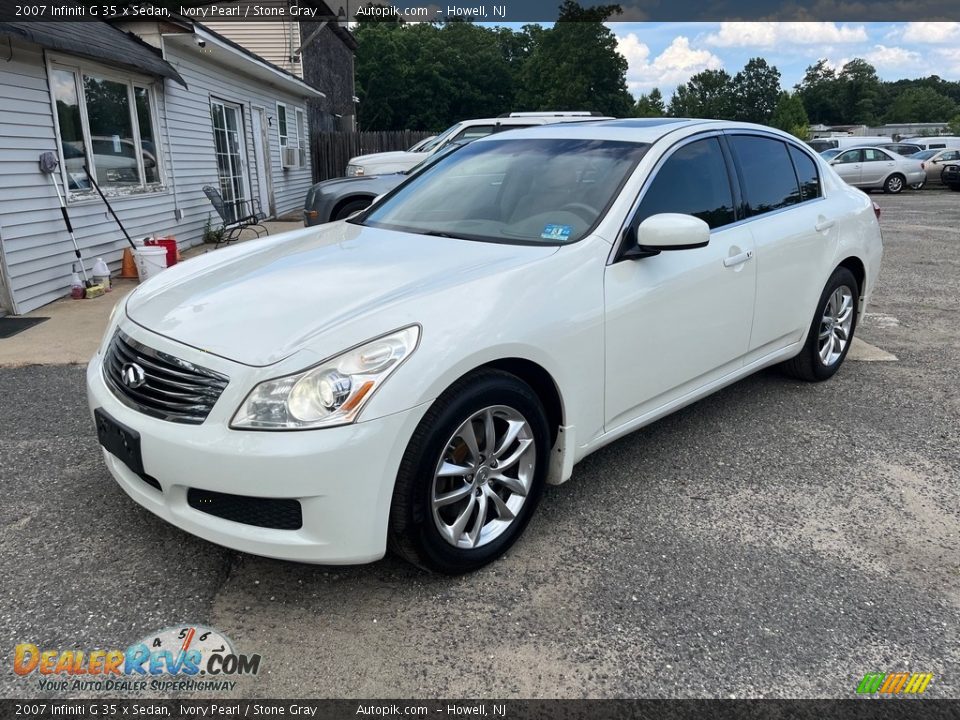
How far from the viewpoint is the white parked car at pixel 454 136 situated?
10.3 metres

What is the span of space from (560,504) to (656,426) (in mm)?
1099

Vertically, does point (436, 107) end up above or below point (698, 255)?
above

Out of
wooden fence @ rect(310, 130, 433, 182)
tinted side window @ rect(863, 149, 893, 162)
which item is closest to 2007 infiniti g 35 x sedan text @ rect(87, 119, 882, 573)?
wooden fence @ rect(310, 130, 433, 182)

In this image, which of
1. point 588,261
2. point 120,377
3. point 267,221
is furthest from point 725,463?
point 267,221

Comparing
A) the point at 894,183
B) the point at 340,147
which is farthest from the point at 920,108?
→ the point at 340,147

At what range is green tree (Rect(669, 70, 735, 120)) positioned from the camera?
98.7m

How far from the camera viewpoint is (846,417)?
4270mm

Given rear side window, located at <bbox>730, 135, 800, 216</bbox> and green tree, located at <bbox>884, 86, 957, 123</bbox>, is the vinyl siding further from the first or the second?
green tree, located at <bbox>884, 86, 957, 123</bbox>

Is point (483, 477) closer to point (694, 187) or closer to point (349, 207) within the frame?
point (694, 187)

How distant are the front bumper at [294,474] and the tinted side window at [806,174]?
3.24 metres

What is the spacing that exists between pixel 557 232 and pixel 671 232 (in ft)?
1.59

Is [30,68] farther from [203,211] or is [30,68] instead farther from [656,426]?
[656,426]

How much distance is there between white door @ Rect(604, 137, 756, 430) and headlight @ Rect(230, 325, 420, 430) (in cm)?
112

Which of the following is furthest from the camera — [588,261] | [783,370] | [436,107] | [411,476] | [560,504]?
[436,107]
